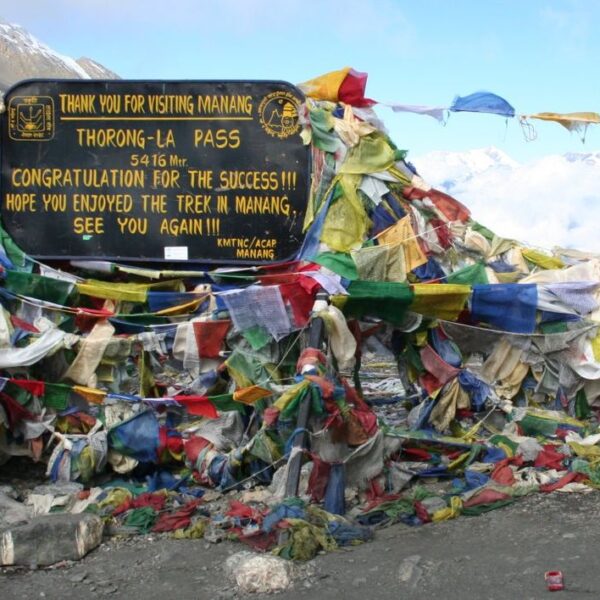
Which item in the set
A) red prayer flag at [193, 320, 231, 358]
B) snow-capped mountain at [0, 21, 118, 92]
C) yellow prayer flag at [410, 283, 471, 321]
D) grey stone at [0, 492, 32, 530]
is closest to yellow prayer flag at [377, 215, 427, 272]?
yellow prayer flag at [410, 283, 471, 321]

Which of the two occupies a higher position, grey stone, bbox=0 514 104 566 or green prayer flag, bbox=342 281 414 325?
green prayer flag, bbox=342 281 414 325

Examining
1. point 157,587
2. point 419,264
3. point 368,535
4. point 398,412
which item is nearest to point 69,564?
point 157,587

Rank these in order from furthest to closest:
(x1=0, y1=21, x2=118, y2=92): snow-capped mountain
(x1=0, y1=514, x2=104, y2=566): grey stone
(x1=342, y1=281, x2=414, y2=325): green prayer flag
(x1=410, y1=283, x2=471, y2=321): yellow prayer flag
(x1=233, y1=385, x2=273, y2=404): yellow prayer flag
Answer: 1. (x1=0, y1=21, x2=118, y2=92): snow-capped mountain
2. (x1=410, y1=283, x2=471, y2=321): yellow prayer flag
3. (x1=342, y1=281, x2=414, y2=325): green prayer flag
4. (x1=233, y1=385, x2=273, y2=404): yellow prayer flag
5. (x1=0, y1=514, x2=104, y2=566): grey stone

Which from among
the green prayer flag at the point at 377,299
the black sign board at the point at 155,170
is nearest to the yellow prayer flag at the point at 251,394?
the green prayer flag at the point at 377,299

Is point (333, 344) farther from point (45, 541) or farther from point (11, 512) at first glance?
point (11, 512)

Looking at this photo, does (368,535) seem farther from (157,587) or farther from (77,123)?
(77,123)

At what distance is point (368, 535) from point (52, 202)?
4.17m

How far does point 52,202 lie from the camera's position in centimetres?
948

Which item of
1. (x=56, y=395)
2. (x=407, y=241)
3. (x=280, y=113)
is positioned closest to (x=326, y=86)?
(x=280, y=113)

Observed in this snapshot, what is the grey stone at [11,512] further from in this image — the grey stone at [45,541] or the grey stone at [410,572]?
the grey stone at [410,572]

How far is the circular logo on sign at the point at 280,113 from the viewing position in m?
9.15

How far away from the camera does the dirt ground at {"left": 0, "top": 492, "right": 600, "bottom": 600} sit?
21.4ft

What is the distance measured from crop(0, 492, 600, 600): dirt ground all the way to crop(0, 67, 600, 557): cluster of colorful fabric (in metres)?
0.72

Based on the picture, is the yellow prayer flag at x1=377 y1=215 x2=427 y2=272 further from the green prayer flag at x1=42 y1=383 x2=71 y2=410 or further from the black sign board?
the green prayer flag at x1=42 y1=383 x2=71 y2=410
